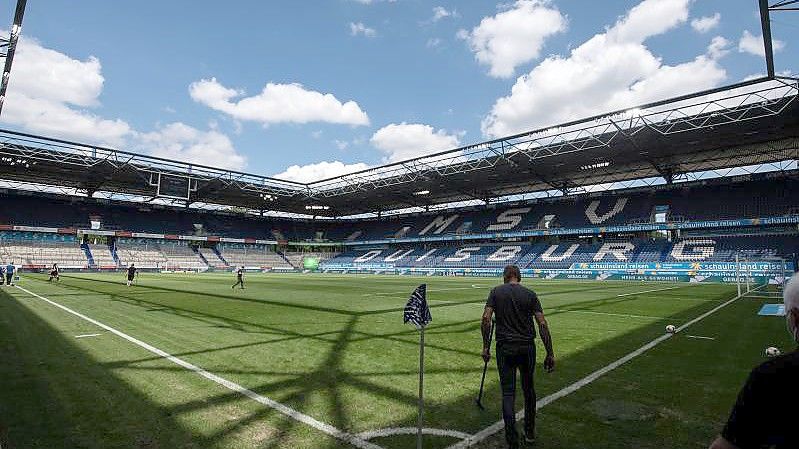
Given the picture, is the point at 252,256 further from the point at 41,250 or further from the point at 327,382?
the point at 327,382

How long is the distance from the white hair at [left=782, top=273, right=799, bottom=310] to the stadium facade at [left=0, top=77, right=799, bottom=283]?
30917 mm

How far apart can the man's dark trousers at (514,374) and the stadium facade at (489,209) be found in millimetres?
28934

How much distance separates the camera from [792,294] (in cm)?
188

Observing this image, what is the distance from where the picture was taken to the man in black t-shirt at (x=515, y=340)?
4688 mm

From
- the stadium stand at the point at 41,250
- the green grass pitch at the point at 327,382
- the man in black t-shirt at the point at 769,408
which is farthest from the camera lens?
the stadium stand at the point at 41,250

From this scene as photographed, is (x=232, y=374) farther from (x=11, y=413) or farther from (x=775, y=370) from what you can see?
(x=775, y=370)

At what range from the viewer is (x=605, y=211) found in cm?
5653

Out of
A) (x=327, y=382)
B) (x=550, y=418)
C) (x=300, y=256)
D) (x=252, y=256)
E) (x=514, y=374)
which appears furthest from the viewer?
(x=300, y=256)

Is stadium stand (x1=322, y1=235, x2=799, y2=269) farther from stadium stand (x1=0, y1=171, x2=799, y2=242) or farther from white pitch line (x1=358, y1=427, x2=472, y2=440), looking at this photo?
white pitch line (x1=358, y1=427, x2=472, y2=440)

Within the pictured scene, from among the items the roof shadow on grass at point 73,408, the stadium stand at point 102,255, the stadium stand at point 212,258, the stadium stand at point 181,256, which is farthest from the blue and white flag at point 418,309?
the stadium stand at point 212,258

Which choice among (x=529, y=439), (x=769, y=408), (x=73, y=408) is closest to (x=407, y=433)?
(x=529, y=439)

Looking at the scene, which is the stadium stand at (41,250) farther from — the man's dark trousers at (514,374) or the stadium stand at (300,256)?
the man's dark trousers at (514,374)

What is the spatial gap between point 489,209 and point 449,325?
5956cm

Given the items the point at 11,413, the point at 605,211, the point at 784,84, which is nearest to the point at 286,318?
the point at 11,413
